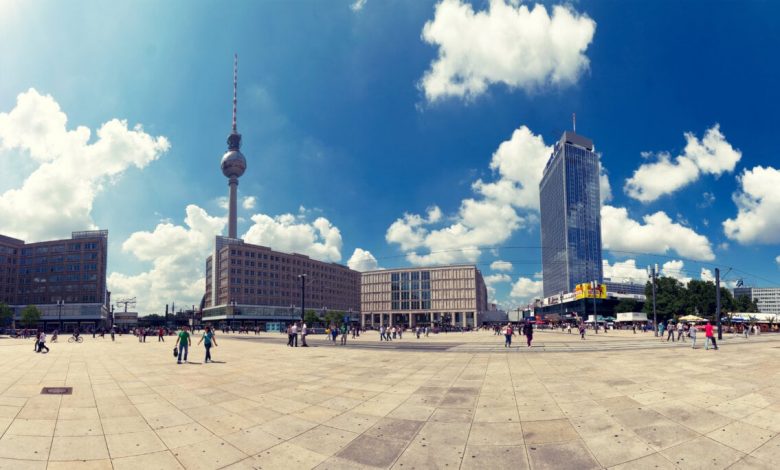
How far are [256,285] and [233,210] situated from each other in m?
54.1

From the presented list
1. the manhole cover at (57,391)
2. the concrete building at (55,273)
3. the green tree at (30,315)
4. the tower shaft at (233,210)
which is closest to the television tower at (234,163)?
Result: the tower shaft at (233,210)

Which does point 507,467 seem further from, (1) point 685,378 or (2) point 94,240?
(2) point 94,240

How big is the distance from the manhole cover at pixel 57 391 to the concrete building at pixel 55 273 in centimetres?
12760

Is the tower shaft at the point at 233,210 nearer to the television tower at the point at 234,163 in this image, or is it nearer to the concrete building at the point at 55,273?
the television tower at the point at 234,163

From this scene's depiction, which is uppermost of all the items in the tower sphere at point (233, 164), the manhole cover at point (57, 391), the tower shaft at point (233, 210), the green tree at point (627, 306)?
the tower sphere at point (233, 164)

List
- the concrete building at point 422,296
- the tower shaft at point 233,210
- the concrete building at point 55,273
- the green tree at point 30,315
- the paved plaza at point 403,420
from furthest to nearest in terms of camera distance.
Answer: the tower shaft at point 233,210 → the concrete building at point 422,296 → the concrete building at point 55,273 → the green tree at point 30,315 → the paved plaza at point 403,420

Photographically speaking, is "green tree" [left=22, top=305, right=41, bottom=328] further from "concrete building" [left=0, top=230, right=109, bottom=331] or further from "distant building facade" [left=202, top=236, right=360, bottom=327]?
"distant building facade" [left=202, top=236, right=360, bottom=327]

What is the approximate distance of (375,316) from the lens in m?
173

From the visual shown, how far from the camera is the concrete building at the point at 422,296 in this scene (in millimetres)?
153000

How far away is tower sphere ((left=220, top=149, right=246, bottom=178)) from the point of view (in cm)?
17862

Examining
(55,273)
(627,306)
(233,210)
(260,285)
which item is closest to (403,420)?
(260,285)

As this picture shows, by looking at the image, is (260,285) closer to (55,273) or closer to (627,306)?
(55,273)

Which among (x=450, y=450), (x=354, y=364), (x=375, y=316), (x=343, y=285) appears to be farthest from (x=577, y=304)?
(x=450, y=450)

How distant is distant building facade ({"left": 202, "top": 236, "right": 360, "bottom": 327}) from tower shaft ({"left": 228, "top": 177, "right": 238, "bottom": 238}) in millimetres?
15206
